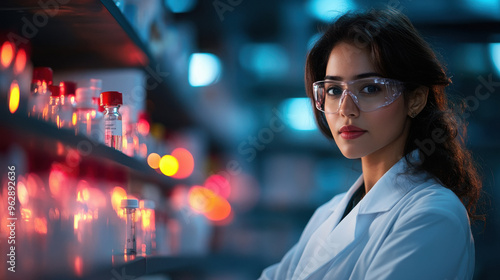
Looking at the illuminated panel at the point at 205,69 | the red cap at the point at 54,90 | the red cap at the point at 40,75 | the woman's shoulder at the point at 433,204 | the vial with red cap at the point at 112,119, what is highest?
the illuminated panel at the point at 205,69

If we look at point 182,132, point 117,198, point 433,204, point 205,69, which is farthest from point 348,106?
point 205,69

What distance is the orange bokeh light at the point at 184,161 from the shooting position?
8.99ft

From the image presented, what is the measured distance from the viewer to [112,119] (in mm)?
1348

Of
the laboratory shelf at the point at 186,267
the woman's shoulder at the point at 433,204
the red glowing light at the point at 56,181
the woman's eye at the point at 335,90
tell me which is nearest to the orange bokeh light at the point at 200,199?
the laboratory shelf at the point at 186,267

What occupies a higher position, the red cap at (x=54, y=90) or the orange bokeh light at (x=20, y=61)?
the orange bokeh light at (x=20, y=61)

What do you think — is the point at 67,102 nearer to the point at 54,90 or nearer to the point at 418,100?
the point at 54,90

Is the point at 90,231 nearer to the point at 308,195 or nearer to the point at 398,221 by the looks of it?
the point at 398,221

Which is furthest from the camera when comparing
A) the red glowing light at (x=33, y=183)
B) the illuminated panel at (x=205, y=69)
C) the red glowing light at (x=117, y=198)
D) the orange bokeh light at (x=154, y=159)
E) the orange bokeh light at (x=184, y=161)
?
the illuminated panel at (x=205, y=69)

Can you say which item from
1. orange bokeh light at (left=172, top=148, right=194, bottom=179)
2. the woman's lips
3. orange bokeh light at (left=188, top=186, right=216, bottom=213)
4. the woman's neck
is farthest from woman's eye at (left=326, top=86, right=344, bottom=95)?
orange bokeh light at (left=188, top=186, right=216, bottom=213)

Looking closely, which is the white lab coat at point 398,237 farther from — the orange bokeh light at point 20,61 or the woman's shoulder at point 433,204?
the orange bokeh light at point 20,61

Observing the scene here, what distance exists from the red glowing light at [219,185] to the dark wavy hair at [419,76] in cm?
232

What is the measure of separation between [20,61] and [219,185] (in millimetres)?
2597

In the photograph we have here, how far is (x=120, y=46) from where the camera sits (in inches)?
59.6

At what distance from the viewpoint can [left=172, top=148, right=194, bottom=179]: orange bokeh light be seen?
8.99ft
